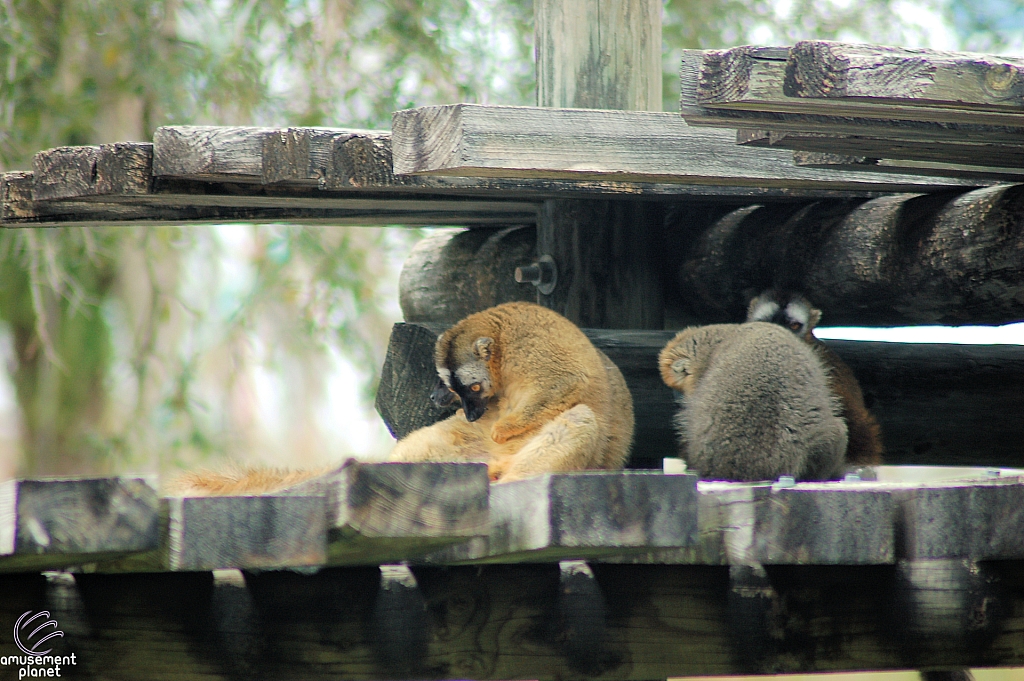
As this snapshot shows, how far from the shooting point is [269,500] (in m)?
2.19

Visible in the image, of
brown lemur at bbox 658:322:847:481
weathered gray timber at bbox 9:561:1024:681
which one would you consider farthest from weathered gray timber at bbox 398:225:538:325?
weathered gray timber at bbox 9:561:1024:681

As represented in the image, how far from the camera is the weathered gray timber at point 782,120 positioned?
7.93 feet

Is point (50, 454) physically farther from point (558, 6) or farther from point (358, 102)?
point (558, 6)

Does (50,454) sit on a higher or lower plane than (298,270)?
lower

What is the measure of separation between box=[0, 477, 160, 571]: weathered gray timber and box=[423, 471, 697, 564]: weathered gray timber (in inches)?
26.8

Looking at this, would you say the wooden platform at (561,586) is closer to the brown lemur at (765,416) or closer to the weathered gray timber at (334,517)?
the weathered gray timber at (334,517)

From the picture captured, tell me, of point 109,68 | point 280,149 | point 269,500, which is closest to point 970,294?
point 280,149

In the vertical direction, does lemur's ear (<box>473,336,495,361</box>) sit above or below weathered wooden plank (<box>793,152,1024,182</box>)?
below

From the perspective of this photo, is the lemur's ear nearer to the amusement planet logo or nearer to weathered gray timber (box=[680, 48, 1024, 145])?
weathered gray timber (box=[680, 48, 1024, 145])

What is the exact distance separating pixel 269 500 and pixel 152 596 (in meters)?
0.73

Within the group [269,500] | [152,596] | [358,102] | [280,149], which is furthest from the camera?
[358,102]

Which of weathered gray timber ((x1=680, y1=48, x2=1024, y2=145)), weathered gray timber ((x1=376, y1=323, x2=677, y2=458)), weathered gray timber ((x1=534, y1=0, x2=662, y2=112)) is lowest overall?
weathered gray timber ((x1=376, y1=323, x2=677, y2=458))

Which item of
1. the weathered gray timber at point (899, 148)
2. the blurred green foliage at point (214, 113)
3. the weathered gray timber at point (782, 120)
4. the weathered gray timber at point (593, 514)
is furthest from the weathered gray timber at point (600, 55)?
the blurred green foliage at point (214, 113)

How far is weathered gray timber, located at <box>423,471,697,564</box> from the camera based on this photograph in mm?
2191
